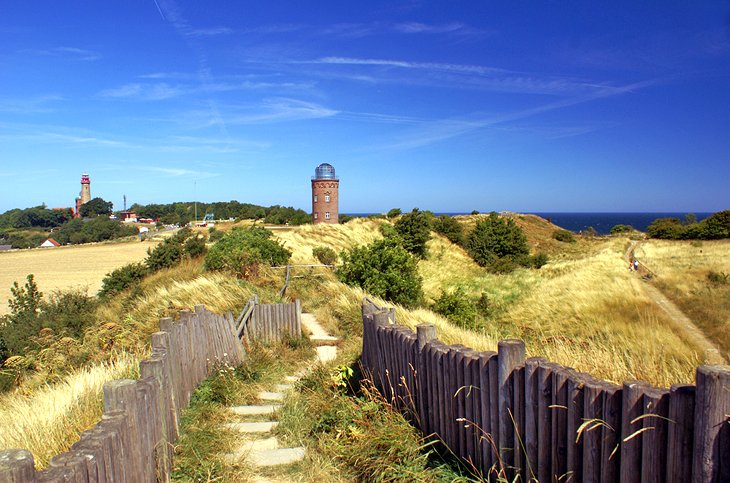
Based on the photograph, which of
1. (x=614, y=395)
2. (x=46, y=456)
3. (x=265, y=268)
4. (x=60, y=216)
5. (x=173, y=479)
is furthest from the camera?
(x=60, y=216)

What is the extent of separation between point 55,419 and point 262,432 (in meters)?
1.96

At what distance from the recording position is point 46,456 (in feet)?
12.6

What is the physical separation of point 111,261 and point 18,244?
32268 millimetres

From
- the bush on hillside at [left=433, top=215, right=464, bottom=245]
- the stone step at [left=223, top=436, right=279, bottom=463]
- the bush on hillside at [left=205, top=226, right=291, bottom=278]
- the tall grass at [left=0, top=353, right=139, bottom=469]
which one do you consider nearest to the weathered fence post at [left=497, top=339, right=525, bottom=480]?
the stone step at [left=223, top=436, right=279, bottom=463]

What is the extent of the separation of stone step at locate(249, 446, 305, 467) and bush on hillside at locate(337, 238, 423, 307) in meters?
9.10

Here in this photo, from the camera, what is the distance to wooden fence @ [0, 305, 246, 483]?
245cm

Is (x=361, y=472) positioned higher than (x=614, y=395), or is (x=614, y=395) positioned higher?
(x=614, y=395)

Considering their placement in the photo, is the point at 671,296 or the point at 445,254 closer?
the point at 671,296

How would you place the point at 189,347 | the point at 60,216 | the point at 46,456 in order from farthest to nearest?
the point at 60,216
the point at 189,347
the point at 46,456

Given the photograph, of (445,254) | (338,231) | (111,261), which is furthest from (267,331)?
(111,261)

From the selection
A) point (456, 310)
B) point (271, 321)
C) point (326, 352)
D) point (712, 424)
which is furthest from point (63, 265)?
point (712, 424)

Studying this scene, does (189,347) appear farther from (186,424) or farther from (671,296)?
(671,296)

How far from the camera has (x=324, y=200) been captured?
56.3 meters

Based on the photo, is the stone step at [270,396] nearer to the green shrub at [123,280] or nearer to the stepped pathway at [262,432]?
the stepped pathway at [262,432]
